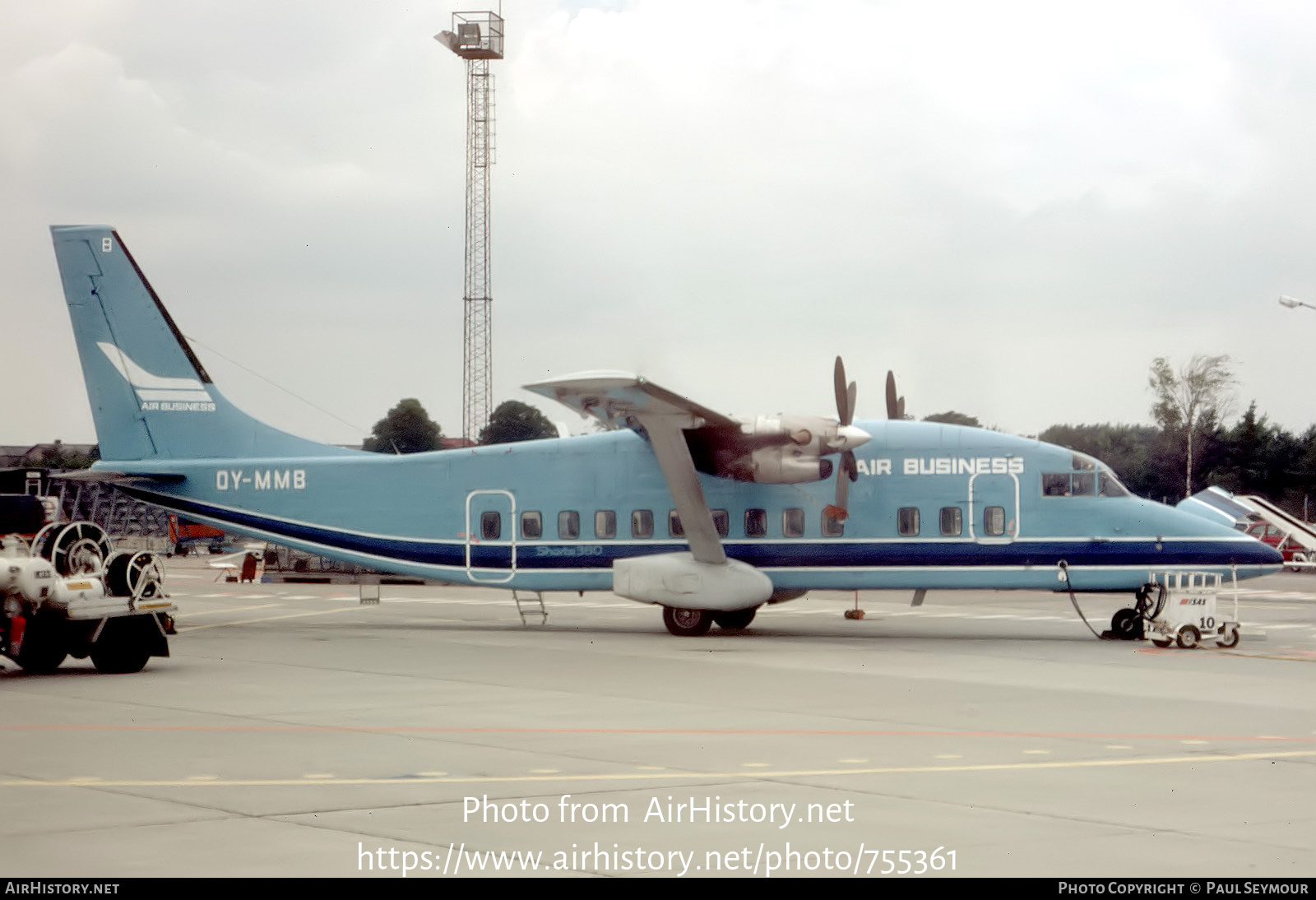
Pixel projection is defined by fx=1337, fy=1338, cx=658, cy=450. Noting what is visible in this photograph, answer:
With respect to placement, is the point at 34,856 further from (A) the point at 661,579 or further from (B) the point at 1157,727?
(A) the point at 661,579

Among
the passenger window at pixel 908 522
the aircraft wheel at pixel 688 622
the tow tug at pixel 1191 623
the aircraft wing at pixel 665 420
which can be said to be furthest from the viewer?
the aircraft wheel at pixel 688 622

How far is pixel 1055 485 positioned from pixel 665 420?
23.4 ft

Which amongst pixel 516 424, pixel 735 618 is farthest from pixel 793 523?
pixel 516 424

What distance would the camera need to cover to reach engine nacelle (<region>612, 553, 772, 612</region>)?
2412 cm

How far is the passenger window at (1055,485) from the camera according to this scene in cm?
2400

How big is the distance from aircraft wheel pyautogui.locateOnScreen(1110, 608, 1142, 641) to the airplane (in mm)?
31

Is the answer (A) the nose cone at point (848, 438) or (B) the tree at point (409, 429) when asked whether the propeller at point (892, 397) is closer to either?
(A) the nose cone at point (848, 438)

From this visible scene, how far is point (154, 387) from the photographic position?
1054 inches

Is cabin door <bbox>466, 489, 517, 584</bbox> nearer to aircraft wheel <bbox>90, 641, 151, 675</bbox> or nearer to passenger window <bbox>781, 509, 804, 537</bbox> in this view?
passenger window <bbox>781, 509, 804, 537</bbox>

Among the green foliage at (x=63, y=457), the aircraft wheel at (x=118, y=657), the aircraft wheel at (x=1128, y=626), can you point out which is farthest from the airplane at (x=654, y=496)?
the green foliage at (x=63, y=457)

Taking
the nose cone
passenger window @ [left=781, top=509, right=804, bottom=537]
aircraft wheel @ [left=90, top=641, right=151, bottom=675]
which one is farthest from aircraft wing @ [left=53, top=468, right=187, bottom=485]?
the nose cone

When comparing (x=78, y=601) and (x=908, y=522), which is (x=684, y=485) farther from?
(x=78, y=601)

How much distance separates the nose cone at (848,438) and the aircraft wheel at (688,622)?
13.1 feet
